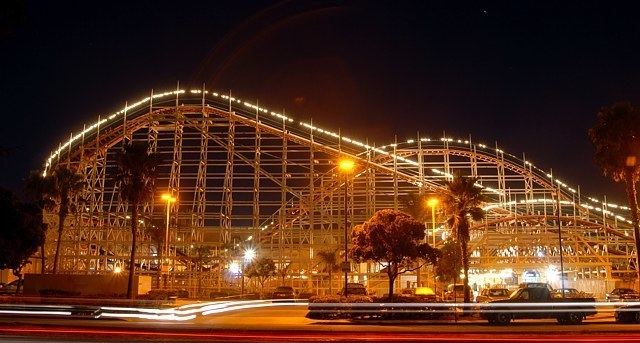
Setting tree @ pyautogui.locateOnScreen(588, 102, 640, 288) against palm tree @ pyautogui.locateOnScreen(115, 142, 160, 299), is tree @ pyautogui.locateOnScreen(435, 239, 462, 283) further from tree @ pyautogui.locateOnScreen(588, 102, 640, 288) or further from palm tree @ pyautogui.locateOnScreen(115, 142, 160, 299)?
palm tree @ pyautogui.locateOnScreen(115, 142, 160, 299)

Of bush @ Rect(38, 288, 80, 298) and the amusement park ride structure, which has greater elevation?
the amusement park ride structure

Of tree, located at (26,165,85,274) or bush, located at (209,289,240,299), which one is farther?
tree, located at (26,165,85,274)

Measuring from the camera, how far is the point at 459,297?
40406mm

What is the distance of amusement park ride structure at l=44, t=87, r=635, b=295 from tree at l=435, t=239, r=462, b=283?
3649 millimetres

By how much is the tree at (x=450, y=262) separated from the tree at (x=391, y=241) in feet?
30.8

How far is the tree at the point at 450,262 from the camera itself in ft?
141

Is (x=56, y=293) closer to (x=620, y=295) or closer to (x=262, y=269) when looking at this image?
(x=262, y=269)

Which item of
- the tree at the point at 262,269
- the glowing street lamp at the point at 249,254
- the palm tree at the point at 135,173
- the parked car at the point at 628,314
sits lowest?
the parked car at the point at 628,314

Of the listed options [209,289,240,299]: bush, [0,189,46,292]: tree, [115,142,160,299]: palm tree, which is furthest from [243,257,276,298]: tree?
[0,189,46,292]: tree

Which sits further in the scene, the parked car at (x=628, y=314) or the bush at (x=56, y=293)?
the bush at (x=56, y=293)

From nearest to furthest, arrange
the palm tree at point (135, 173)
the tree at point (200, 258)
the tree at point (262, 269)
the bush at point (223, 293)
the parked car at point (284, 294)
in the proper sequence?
1. the palm tree at point (135, 173)
2. the parked car at point (284, 294)
3. the bush at point (223, 293)
4. the tree at point (262, 269)
5. the tree at point (200, 258)

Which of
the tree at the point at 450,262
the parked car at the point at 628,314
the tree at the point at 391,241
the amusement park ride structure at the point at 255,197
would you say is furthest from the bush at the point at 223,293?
the parked car at the point at 628,314

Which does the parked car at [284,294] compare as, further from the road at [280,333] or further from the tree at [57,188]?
the road at [280,333]

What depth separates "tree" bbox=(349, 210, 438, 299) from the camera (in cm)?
3294
